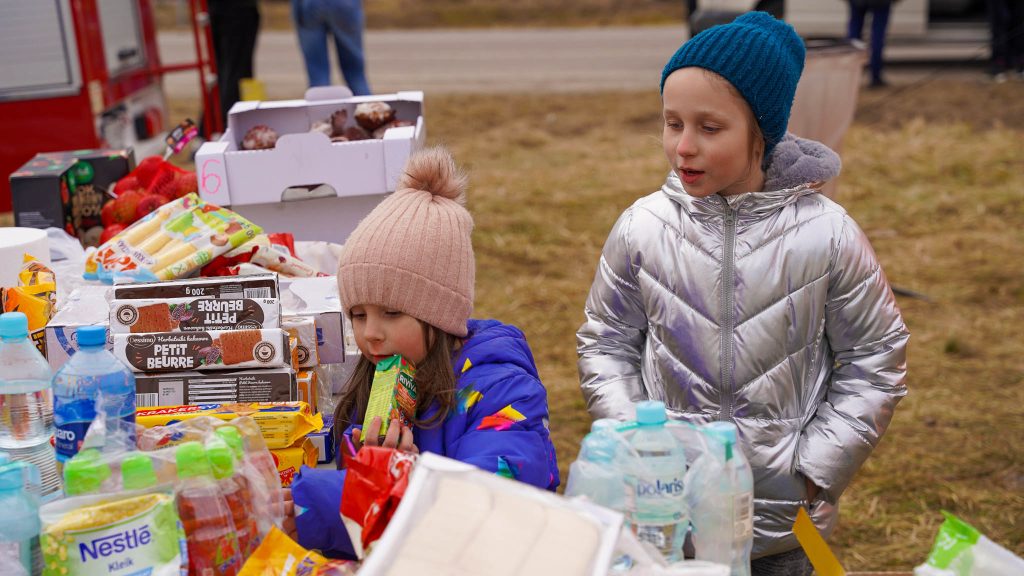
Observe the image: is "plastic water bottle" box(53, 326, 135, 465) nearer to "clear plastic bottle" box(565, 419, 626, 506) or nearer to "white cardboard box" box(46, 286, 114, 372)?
"white cardboard box" box(46, 286, 114, 372)

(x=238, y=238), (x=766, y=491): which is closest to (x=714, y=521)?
(x=766, y=491)

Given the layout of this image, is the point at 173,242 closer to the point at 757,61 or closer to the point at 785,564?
the point at 757,61

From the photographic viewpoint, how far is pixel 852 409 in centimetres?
229

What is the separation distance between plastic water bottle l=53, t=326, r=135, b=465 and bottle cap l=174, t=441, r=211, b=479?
0.59ft

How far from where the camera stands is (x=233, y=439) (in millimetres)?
1815

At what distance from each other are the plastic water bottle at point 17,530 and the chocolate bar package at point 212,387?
0.64m

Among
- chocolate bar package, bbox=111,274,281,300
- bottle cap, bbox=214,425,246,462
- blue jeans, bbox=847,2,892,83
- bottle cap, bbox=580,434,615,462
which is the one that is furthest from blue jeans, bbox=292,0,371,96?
bottle cap, bbox=580,434,615,462

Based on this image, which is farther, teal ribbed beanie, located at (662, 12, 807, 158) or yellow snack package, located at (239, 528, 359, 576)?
teal ribbed beanie, located at (662, 12, 807, 158)

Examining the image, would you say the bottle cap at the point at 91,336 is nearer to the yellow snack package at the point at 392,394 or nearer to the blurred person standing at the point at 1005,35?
the yellow snack package at the point at 392,394

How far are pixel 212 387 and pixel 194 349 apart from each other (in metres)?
0.09

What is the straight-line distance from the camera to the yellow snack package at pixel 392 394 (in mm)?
2121

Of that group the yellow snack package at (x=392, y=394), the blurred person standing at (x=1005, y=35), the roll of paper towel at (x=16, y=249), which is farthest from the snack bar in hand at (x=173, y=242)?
the blurred person standing at (x=1005, y=35)

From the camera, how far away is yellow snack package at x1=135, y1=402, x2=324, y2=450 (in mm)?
2201

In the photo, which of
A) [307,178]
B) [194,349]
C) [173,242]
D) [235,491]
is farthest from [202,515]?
[307,178]
